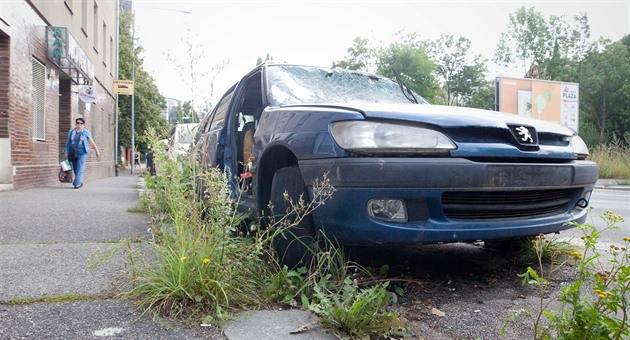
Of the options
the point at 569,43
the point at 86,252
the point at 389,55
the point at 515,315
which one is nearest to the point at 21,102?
the point at 86,252

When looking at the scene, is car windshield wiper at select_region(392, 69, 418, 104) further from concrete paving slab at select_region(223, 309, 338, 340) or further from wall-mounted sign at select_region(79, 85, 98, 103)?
wall-mounted sign at select_region(79, 85, 98, 103)

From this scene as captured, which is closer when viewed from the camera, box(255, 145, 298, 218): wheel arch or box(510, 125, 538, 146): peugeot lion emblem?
box(510, 125, 538, 146): peugeot lion emblem

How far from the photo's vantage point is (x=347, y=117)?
262 cm

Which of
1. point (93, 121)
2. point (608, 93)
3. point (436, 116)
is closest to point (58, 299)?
point (436, 116)

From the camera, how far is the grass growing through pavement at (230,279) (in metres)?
2.21

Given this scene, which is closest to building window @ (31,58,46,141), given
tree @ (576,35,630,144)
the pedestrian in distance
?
the pedestrian in distance

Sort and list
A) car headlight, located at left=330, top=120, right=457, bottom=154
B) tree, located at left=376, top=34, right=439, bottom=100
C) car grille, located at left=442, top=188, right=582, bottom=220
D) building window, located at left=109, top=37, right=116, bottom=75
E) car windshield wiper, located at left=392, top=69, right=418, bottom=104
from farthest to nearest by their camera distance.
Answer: tree, located at left=376, top=34, right=439, bottom=100 < building window, located at left=109, top=37, right=116, bottom=75 < car windshield wiper, located at left=392, top=69, right=418, bottom=104 < car grille, located at left=442, top=188, right=582, bottom=220 < car headlight, located at left=330, top=120, right=457, bottom=154

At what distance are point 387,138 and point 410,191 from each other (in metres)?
0.30

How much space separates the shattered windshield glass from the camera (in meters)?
3.60

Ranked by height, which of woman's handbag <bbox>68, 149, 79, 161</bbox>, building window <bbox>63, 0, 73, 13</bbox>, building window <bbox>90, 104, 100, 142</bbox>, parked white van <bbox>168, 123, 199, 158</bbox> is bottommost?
woman's handbag <bbox>68, 149, 79, 161</bbox>

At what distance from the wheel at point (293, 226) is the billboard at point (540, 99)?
24631 millimetres

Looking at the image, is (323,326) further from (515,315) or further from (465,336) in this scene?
(515,315)

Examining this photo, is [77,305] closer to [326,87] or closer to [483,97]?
[326,87]

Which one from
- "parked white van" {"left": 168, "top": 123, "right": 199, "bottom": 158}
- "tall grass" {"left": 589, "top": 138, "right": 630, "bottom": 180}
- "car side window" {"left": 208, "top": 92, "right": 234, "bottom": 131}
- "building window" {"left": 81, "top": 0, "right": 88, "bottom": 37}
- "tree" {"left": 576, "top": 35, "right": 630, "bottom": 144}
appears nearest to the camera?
"parked white van" {"left": 168, "top": 123, "right": 199, "bottom": 158}
